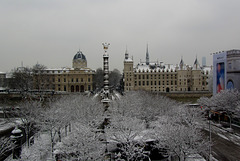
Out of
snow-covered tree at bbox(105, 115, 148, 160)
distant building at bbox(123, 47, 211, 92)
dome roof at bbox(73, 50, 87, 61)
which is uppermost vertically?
dome roof at bbox(73, 50, 87, 61)

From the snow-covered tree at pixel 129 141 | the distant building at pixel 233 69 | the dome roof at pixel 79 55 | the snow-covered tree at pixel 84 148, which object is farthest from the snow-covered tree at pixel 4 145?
the dome roof at pixel 79 55

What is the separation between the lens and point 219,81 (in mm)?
41938

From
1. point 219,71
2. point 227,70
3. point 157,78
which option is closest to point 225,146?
point 227,70

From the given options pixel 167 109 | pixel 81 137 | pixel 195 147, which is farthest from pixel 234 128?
pixel 81 137

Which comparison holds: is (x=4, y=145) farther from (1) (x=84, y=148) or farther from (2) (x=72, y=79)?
(2) (x=72, y=79)

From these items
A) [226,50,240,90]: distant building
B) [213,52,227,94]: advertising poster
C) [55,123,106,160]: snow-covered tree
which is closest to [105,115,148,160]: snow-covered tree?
[55,123,106,160]: snow-covered tree

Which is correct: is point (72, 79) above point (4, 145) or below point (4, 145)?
above

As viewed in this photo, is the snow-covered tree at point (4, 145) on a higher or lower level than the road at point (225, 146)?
higher

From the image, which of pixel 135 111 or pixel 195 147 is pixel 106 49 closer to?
pixel 135 111

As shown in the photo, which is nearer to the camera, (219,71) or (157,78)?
(219,71)

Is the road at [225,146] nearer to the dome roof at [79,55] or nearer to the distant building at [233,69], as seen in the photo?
the distant building at [233,69]

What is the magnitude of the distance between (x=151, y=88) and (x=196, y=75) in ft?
64.8

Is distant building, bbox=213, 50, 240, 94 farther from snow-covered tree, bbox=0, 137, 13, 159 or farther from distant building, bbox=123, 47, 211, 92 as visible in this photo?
snow-covered tree, bbox=0, 137, 13, 159

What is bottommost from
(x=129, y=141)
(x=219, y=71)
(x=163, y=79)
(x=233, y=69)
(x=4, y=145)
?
(x=129, y=141)
